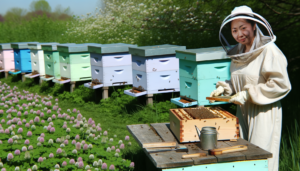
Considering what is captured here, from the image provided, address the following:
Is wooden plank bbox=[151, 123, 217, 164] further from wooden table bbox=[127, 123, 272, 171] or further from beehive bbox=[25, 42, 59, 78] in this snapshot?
beehive bbox=[25, 42, 59, 78]

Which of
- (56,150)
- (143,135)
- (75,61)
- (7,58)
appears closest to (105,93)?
(75,61)

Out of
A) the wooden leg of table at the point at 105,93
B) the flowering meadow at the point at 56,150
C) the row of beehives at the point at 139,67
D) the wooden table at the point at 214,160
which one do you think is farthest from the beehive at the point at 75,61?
the wooden table at the point at 214,160

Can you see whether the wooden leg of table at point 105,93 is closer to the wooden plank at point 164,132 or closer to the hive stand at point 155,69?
the hive stand at point 155,69

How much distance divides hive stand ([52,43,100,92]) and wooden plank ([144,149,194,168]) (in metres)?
5.89

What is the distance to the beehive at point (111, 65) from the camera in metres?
6.96

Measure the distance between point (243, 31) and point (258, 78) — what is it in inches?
16.0

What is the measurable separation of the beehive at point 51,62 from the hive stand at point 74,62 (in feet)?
1.21

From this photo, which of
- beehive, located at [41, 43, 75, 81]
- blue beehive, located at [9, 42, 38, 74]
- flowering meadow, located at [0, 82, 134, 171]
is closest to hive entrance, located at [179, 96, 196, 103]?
flowering meadow, located at [0, 82, 134, 171]

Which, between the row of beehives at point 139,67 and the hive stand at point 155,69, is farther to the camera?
the hive stand at point 155,69

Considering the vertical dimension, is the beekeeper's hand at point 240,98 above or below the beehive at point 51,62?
below

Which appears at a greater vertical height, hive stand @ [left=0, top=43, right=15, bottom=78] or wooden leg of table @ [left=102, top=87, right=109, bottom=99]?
hive stand @ [left=0, top=43, right=15, bottom=78]

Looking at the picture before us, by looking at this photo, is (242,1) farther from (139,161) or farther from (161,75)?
(139,161)

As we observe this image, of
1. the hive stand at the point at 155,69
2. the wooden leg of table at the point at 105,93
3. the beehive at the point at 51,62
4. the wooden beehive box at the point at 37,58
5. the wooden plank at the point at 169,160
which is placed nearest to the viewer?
the wooden plank at the point at 169,160

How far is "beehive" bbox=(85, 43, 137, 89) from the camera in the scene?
696 cm
